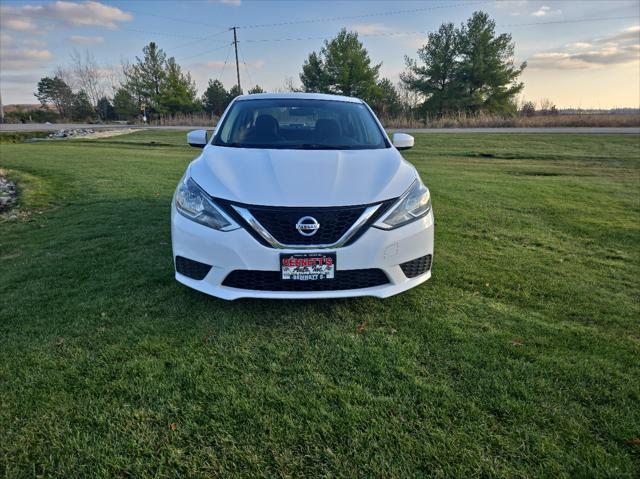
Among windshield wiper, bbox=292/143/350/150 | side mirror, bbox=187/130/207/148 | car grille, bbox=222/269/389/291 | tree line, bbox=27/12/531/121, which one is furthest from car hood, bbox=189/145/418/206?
tree line, bbox=27/12/531/121

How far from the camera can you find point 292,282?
2.50m

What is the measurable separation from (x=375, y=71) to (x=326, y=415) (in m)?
40.1

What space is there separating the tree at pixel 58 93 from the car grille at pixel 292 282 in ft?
197

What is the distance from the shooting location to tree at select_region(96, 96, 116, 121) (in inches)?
1996

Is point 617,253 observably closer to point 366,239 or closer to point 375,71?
point 366,239

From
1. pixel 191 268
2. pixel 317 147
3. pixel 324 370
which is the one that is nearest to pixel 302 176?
pixel 317 147

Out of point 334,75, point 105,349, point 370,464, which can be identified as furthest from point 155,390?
point 334,75

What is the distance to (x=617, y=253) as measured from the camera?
420 centimetres

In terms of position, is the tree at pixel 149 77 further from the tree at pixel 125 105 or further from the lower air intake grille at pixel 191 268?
the lower air intake grille at pixel 191 268

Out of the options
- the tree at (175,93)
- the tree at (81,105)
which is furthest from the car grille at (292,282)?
the tree at (81,105)

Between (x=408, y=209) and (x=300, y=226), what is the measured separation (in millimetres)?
812

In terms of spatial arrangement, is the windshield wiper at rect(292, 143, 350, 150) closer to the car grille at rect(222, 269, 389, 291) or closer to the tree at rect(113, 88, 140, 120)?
the car grille at rect(222, 269, 389, 291)

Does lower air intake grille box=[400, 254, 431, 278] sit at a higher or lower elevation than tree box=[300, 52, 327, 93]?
lower

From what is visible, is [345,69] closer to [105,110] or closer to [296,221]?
[105,110]
